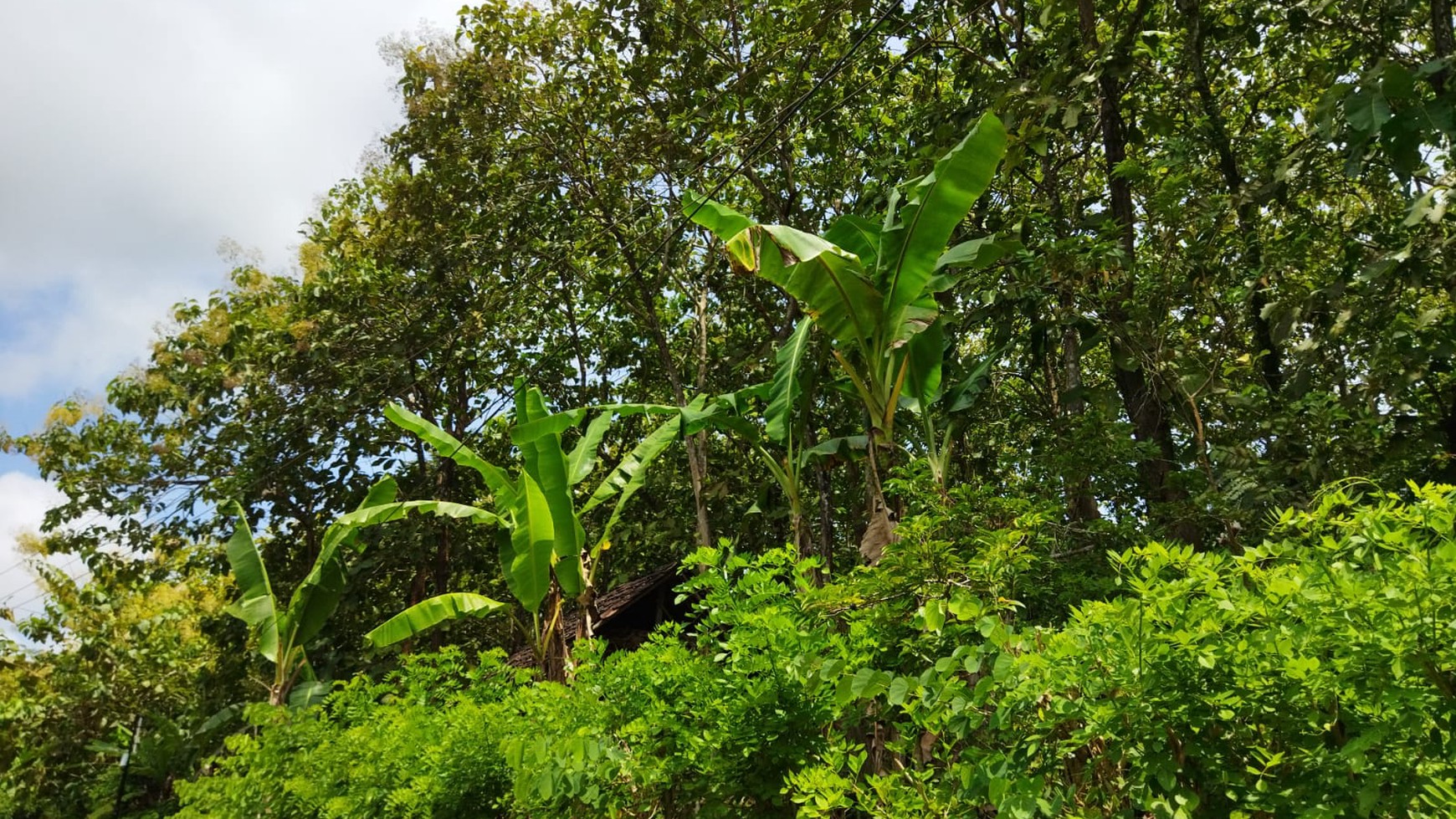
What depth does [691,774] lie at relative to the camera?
2.47 metres

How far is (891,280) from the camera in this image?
3744mm

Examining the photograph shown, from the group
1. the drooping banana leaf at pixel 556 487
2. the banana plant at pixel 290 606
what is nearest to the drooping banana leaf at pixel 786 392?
the drooping banana leaf at pixel 556 487

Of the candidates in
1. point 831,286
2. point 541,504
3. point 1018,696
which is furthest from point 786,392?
point 1018,696

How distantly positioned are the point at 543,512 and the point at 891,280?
2.36 m

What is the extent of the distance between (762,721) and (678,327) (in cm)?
925

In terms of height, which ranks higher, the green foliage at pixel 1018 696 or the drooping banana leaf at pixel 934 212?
the drooping banana leaf at pixel 934 212

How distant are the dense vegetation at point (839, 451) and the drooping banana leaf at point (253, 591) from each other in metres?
0.07

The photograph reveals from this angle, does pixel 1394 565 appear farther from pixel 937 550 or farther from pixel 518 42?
pixel 518 42

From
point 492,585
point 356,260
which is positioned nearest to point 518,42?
point 356,260

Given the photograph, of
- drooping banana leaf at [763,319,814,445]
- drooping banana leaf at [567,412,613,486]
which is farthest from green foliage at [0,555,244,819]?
drooping banana leaf at [763,319,814,445]

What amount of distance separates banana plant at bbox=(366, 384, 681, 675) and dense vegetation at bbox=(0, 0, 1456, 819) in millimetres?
34

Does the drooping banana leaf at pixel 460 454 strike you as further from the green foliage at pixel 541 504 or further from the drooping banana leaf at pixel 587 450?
the drooping banana leaf at pixel 587 450

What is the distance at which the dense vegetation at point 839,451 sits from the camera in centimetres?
153

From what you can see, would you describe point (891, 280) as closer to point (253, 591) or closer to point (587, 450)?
point (587, 450)
